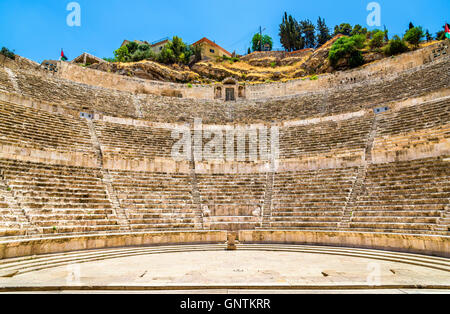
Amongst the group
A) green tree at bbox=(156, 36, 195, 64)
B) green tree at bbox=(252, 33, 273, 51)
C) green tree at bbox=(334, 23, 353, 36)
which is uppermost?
green tree at bbox=(252, 33, 273, 51)

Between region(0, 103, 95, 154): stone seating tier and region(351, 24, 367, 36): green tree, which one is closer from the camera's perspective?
region(0, 103, 95, 154): stone seating tier

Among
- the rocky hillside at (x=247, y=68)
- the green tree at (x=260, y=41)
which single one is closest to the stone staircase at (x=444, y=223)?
the rocky hillside at (x=247, y=68)

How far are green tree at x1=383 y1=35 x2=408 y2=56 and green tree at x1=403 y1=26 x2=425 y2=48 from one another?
4.29ft

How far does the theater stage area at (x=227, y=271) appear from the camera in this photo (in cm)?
409

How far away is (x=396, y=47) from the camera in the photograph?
2662 cm

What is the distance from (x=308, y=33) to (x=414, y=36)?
21737 millimetres

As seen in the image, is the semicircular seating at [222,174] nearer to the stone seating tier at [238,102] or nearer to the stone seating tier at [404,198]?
the stone seating tier at [404,198]

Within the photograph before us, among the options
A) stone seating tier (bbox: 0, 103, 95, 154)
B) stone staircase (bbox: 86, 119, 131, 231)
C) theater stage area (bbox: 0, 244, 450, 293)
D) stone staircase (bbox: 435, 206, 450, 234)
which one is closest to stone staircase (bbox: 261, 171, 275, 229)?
theater stage area (bbox: 0, 244, 450, 293)

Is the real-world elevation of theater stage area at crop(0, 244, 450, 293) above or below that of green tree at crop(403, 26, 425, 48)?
below

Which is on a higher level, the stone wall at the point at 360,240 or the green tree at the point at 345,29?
the green tree at the point at 345,29

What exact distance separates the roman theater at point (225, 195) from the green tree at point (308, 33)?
27.3m

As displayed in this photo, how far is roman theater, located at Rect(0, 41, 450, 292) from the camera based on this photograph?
18.6ft

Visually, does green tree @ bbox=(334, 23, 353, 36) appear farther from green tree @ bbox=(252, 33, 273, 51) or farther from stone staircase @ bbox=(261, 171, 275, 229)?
stone staircase @ bbox=(261, 171, 275, 229)
